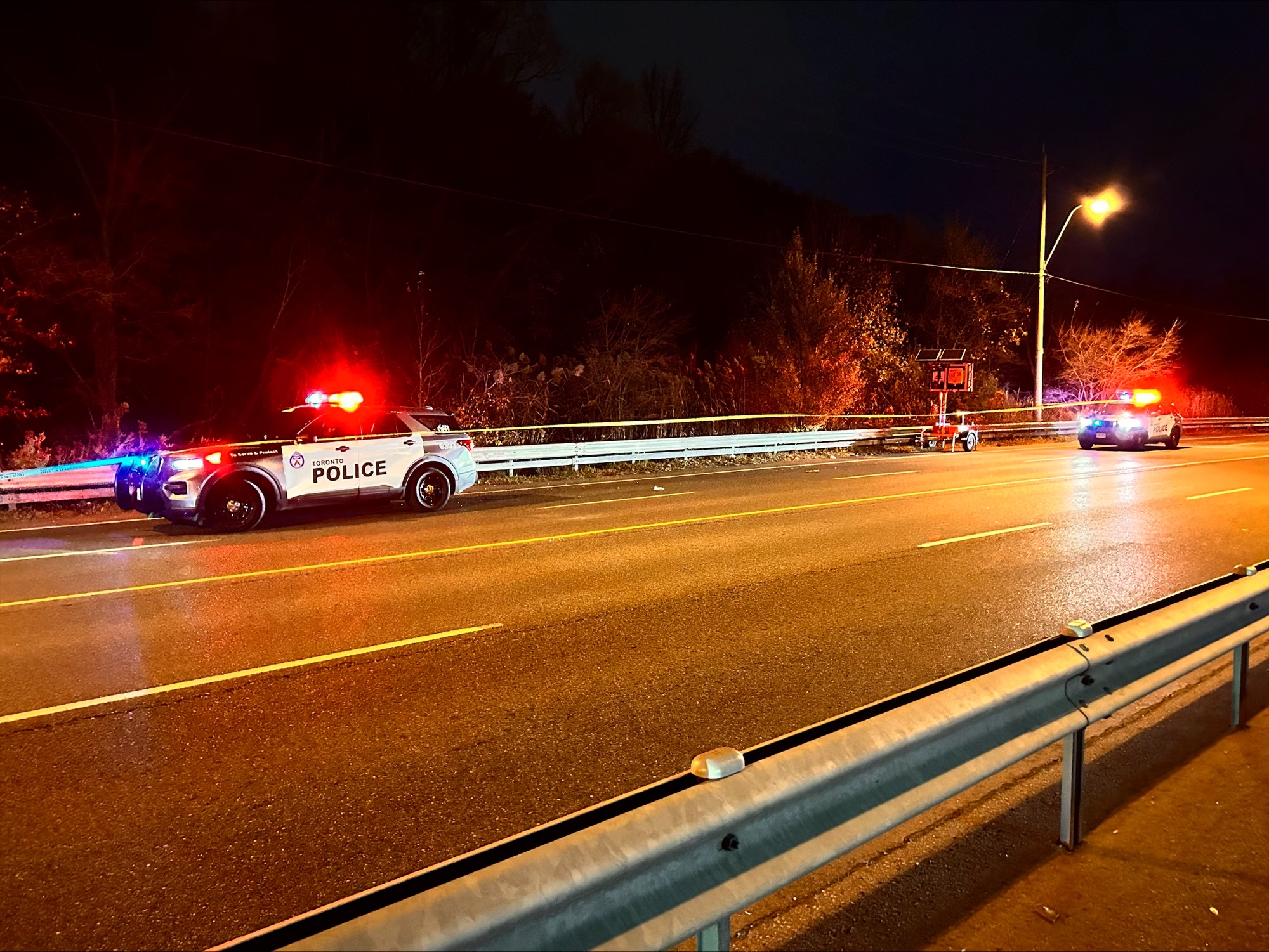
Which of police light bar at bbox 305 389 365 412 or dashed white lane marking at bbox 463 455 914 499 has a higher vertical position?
police light bar at bbox 305 389 365 412

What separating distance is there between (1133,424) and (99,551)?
28123 mm

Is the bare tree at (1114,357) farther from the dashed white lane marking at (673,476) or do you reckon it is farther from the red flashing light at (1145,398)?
the dashed white lane marking at (673,476)

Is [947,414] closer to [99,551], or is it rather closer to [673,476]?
[673,476]

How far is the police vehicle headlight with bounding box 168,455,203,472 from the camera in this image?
12055 millimetres

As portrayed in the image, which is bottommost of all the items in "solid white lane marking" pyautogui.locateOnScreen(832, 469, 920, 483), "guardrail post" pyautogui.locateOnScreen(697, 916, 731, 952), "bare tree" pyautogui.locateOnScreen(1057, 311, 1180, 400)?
"solid white lane marking" pyautogui.locateOnScreen(832, 469, 920, 483)

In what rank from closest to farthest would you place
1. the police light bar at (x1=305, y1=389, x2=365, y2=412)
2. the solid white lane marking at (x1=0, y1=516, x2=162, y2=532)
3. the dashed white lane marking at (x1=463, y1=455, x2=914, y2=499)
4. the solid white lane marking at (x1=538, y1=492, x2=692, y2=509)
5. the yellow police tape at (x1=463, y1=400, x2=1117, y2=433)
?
the solid white lane marking at (x1=0, y1=516, x2=162, y2=532) → the police light bar at (x1=305, y1=389, x2=365, y2=412) → the solid white lane marking at (x1=538, y1=492, x2=692, y2=509) → the dashed white lane marking at (x1=463, y1=455, x2=914, y2=499) → the yellow police tape at (x1=463, y1=400, x2=1117, y2=433)

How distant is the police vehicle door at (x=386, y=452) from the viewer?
1366cm

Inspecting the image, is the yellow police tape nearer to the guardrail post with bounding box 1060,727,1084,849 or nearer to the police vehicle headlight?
the police vehicle headlight

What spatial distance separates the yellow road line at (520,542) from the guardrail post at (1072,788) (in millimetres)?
7622

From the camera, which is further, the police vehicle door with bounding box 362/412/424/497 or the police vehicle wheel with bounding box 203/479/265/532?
the police vehicle door with bounding box 362/412/424/497

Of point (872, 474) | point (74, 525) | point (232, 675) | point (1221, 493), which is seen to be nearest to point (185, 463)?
point (74, 525)

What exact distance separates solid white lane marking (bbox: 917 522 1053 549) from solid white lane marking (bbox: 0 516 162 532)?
10299 millimetres

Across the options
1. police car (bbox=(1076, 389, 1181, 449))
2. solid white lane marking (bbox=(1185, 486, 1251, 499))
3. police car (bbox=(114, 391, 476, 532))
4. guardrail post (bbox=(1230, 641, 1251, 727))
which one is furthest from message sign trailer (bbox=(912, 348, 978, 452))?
guardrail post (bbox=(1230, 641, 1251, 727))

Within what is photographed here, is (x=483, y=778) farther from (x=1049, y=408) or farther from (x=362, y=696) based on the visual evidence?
(x=1049, y=408)
